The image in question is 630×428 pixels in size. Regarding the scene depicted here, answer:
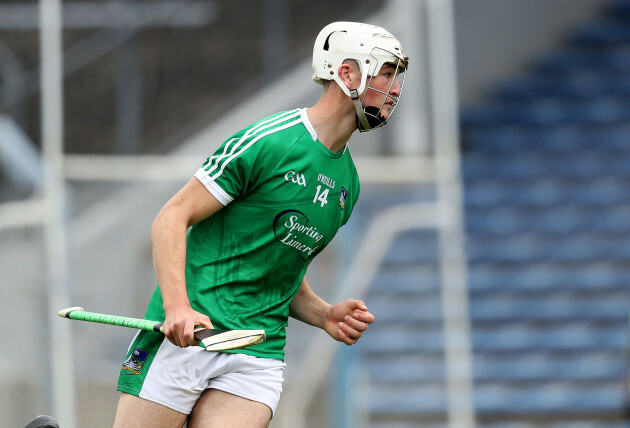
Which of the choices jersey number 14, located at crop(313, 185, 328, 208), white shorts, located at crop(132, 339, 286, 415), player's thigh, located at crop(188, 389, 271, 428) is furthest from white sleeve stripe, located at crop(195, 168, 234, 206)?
player's thigh, located at crop(188, 389, 271, 428)

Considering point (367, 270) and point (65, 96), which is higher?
point (65, 96)

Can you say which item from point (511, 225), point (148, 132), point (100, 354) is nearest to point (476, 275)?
point (511, 225)

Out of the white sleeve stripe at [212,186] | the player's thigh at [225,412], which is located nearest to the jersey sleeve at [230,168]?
the white sleeve stripe at [212,186]

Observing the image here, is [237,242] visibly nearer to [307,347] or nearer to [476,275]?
[307,347]

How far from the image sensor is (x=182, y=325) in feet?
10.1

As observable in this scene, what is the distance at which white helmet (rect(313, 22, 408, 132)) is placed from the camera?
11.2ft

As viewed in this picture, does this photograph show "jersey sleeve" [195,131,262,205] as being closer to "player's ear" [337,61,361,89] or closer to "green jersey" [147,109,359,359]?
"green jersey" [147,109,359,359]

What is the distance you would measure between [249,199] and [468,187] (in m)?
7.39

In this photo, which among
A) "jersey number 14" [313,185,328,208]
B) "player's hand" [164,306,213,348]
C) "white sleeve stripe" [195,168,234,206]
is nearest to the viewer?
"player's hand" [164,306,213,348]

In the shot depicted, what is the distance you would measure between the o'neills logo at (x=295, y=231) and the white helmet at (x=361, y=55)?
14.6 inches

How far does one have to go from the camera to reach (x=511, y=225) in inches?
398

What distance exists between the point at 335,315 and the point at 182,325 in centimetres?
69

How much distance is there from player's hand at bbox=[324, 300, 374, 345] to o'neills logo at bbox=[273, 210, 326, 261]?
0.24 m

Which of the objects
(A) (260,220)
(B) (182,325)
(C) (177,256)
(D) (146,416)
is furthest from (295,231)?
(D) (146,416)
